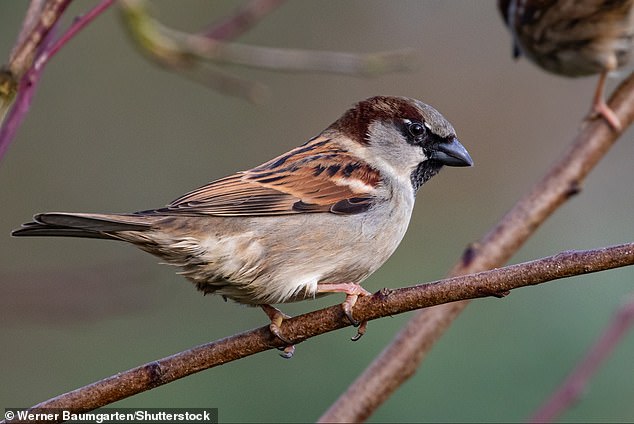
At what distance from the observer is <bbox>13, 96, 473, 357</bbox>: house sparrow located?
336cm

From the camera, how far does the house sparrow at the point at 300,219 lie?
3.36 metres

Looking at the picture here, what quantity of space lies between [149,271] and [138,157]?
5.64m

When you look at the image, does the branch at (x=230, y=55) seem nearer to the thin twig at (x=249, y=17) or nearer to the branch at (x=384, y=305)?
the thin twig at (x=249, y=17)

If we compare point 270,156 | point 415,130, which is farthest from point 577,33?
point 270,156

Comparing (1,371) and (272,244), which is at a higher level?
(1,371)

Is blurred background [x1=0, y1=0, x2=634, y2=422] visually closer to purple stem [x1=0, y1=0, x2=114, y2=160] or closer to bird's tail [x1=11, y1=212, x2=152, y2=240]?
bird's tail [x1=11, y1=212, x2=152, y2=240]

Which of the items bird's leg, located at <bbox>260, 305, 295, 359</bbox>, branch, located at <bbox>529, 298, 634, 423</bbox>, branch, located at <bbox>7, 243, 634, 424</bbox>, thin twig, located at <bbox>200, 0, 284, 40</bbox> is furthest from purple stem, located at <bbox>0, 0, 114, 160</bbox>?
branch, located at <bbox>529, 298, 634, 423</bbox>

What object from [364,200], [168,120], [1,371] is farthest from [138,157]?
[364,200]

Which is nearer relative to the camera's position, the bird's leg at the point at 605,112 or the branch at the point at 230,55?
the branch at the point at 230,55

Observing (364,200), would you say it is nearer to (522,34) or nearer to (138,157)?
(522,34)

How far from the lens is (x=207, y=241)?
3.40 m

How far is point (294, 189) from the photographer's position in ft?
12.3

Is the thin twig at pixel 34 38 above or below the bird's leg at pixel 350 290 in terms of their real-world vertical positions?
above

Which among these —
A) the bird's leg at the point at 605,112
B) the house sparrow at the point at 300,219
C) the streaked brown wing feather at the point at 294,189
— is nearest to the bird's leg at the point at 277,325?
the house sparrow at the point at 300,219
